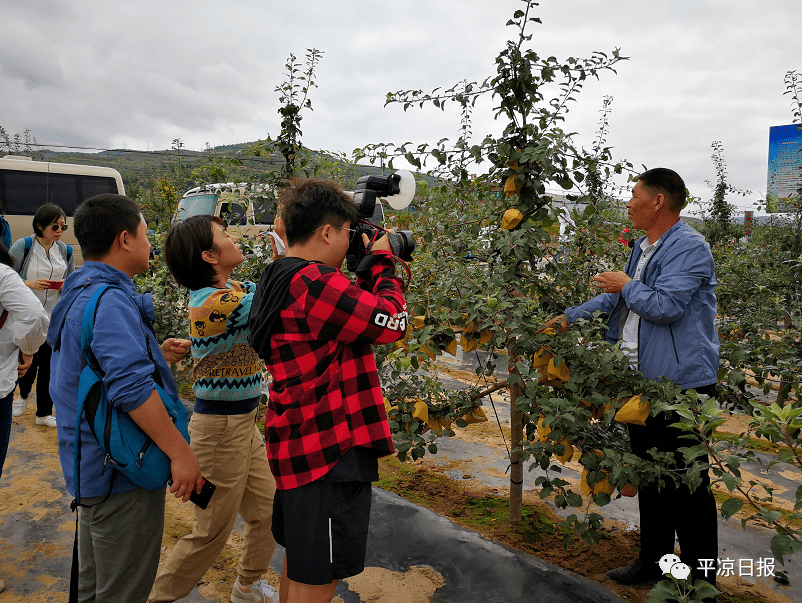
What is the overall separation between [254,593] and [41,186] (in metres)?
13.9

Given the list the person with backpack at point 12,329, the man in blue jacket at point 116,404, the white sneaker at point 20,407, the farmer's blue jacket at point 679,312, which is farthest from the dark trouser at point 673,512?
the white sneaker at point 20,407

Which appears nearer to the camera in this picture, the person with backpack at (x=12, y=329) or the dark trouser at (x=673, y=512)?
the dark trouser at (x=673, y=512)

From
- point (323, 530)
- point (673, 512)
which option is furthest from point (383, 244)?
point (673, 512)

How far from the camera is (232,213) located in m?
3.44

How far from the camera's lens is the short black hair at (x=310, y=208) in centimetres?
156

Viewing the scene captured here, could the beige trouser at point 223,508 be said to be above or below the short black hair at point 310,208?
below

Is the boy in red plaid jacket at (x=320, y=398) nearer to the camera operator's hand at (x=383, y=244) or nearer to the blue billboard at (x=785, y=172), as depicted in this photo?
the camera operator's hand at (x=383, y=244)

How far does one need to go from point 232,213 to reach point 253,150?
48cm

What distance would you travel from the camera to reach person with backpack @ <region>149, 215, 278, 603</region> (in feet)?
6.63

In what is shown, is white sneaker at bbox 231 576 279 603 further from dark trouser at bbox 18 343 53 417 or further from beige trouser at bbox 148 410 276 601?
dark trouser at bbox 18 343 53 417

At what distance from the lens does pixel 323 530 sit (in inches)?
57.4

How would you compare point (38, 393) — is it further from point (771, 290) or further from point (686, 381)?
point (771, 290)

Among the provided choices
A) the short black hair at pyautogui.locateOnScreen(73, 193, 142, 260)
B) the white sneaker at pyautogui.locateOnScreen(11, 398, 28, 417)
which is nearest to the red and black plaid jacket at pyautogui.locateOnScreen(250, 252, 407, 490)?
the short black hair at pyautogui.locateOnScreen(73, 193, 142, 260)

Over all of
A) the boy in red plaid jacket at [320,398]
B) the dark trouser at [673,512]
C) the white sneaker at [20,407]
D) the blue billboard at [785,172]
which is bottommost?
the white sneaker at [20,407]
